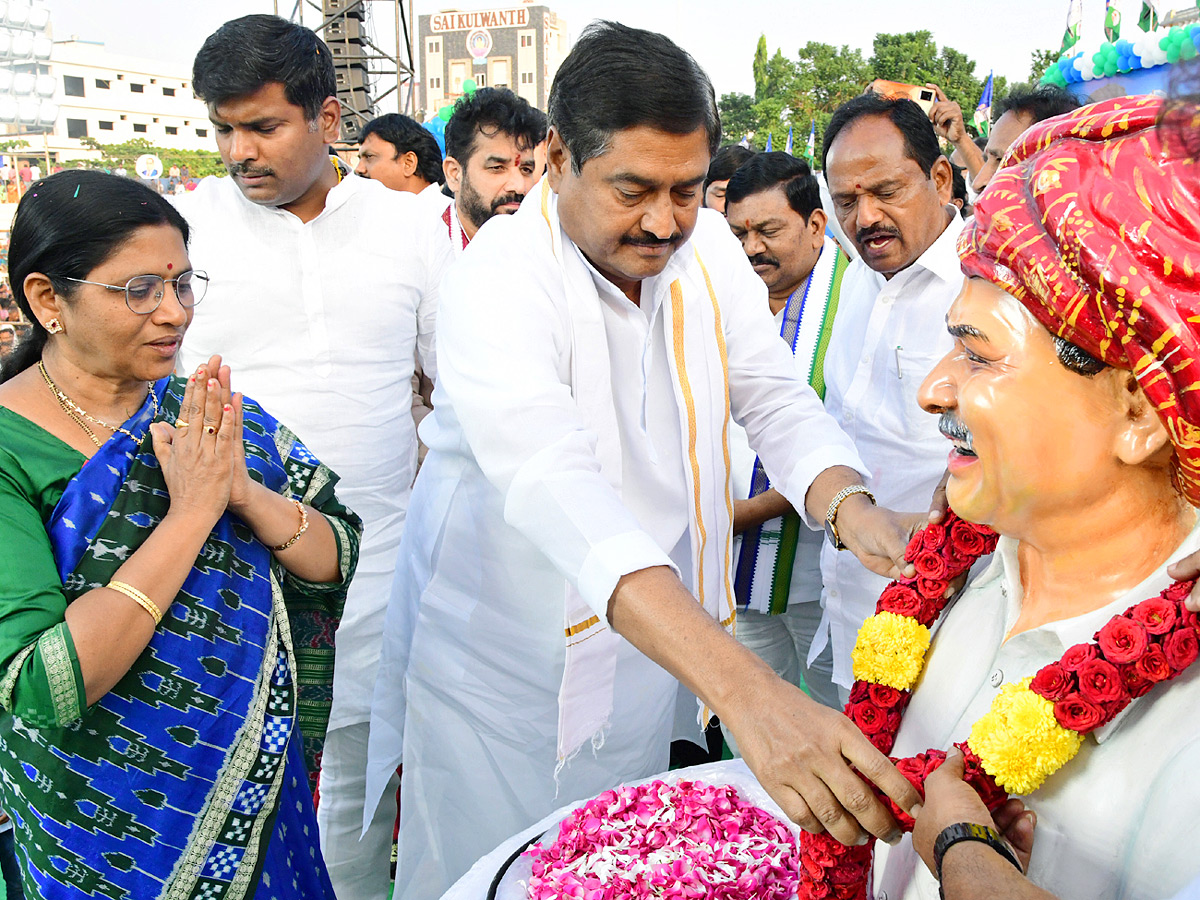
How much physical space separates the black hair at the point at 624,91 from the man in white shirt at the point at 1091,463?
34.0 inches

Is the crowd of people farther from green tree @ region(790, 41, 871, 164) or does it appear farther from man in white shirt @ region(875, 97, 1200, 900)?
green tree @ region(790, 41, 871, 164)

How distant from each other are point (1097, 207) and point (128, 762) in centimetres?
206

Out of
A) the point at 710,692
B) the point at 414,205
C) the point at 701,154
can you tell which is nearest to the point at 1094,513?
the point at 710,692

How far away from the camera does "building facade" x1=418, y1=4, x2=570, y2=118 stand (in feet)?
261

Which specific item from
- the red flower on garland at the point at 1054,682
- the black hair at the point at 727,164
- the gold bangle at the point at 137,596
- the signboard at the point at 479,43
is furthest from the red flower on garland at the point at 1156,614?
the signboard at the point at 479,43

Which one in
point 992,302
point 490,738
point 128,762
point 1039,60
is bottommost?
point 490,738

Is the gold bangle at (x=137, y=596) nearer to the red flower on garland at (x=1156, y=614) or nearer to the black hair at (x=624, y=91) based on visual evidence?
the black hair at (x=624, y=91)

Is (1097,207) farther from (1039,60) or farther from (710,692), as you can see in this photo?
(1039,60)

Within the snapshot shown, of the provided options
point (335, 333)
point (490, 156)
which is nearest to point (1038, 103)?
point (490, 156)

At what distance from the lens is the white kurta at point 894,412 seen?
3.13 meters

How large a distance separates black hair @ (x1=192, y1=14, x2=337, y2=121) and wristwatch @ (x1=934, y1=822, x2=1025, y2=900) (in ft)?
9.98

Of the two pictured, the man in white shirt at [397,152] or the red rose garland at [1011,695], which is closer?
the red rose garland at [1011,695]

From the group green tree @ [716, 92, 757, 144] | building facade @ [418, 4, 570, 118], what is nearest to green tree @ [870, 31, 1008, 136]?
green tree @ [716, 92, 757, 144]

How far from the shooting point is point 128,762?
207 cm
